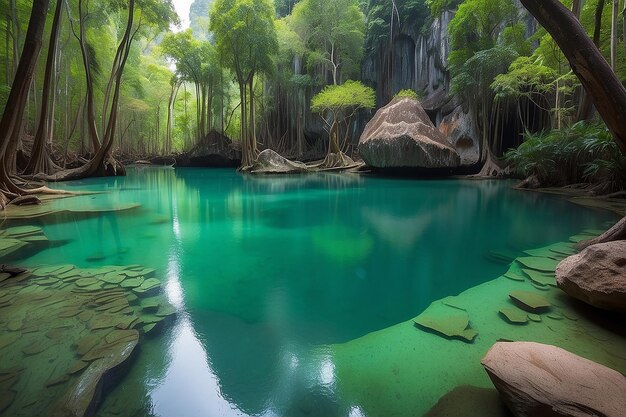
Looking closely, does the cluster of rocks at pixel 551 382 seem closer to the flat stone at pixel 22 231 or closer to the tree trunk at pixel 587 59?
the tree trunk at pixel 587 59

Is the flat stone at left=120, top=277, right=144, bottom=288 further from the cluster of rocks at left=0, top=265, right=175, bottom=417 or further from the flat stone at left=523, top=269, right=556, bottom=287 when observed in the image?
the flat stone at left=523, top=269, right=556, bottom=287

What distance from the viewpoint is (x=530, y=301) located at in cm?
252

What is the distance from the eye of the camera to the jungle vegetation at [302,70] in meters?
6.63

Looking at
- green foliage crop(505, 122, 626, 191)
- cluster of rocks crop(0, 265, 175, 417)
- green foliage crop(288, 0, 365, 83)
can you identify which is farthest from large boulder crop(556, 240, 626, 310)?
green foliage crop(288, 0, 365, 83)

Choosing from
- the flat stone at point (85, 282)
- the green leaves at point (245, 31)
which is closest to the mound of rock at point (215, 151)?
the green leaves at point (245, 31)

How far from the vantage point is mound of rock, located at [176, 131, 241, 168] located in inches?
961

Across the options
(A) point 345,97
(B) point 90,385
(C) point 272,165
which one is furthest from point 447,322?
(A) point 345,97

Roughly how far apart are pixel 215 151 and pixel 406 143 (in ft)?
49.8

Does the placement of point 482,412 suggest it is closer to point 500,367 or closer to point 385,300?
point 500,367

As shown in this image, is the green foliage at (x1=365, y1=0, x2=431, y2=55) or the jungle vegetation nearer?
the jungle vegetation

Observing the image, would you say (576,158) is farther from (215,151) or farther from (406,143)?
(215,151)

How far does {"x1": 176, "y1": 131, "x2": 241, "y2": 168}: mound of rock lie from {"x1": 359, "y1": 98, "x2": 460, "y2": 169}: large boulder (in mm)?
12032

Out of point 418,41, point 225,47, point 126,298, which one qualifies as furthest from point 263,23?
point 126,298

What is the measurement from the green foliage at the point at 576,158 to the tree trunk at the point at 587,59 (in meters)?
5.73
